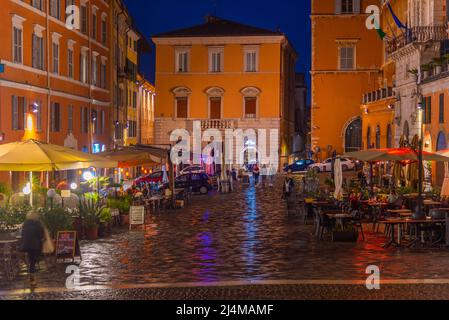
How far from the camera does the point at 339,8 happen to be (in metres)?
71.1

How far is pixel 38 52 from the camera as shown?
37.6 meters

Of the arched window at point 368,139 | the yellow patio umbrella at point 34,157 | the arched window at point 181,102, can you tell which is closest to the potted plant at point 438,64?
the arched window at point 368,139

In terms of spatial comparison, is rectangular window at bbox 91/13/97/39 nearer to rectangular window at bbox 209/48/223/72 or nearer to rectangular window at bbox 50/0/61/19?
rectangular window at bbox 50/0/61/19

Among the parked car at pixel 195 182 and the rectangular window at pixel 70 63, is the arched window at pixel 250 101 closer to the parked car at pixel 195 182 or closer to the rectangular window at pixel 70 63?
the parked car at pixel 195 182

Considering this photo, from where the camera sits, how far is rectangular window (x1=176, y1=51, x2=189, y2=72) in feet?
241

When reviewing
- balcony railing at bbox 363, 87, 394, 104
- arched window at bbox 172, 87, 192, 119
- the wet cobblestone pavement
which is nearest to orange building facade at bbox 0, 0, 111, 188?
the wet cobblestone pavement

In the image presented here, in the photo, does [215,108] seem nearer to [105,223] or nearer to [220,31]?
[220,31]

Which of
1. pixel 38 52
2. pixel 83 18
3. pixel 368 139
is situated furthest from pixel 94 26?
pixel 368 139

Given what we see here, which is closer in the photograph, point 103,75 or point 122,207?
point 122,207

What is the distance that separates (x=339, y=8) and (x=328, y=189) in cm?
4044

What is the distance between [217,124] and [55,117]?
33325 millimetres

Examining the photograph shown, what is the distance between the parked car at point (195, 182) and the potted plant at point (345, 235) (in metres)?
24.5

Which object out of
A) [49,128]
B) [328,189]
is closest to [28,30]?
[49,128]

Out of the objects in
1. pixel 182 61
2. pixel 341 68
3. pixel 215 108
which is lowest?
pixel 215 108
